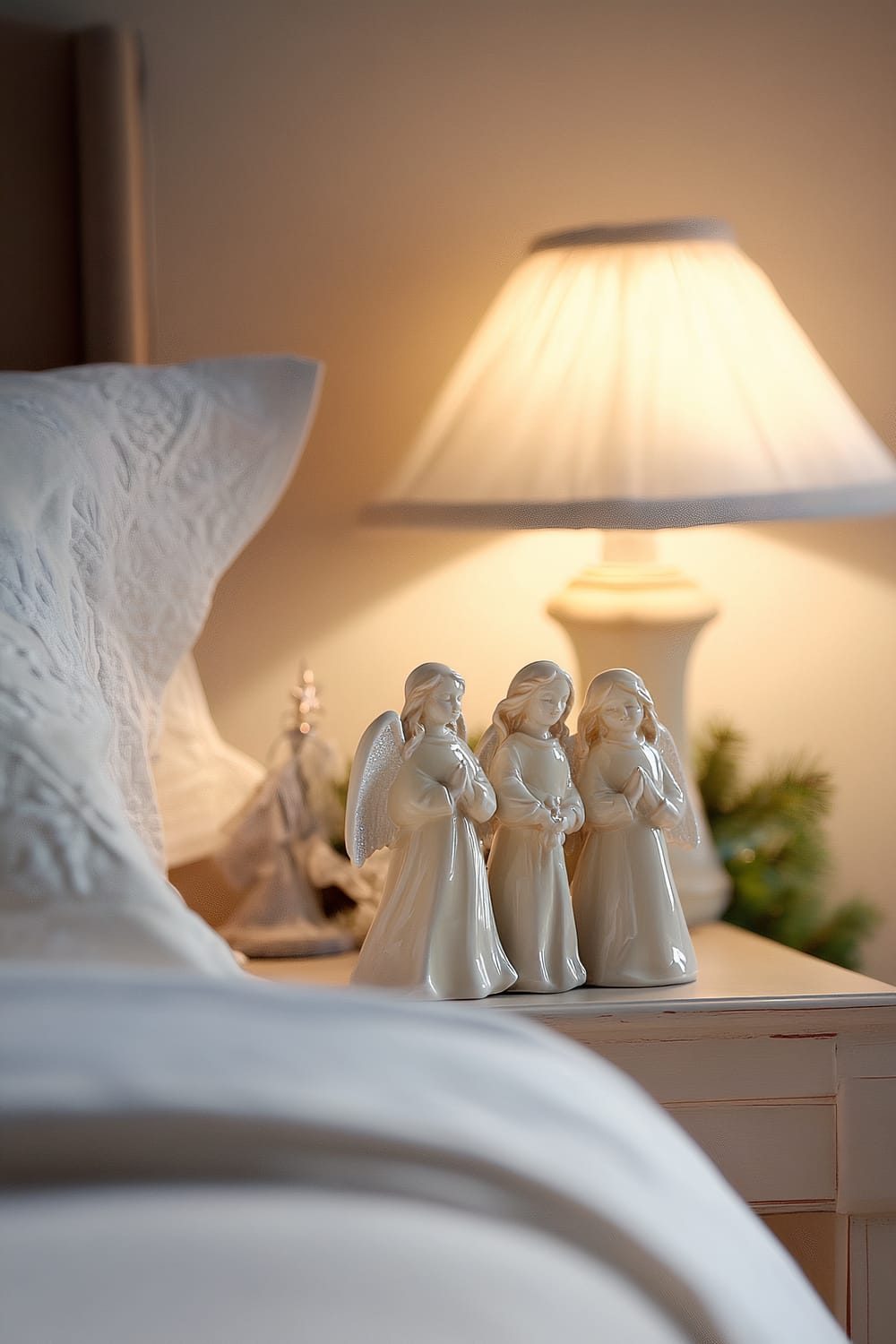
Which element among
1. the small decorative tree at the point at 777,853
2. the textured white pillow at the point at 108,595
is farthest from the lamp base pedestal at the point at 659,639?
the textured white pillow at the point at 108,595

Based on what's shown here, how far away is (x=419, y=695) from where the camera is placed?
100 centimetres

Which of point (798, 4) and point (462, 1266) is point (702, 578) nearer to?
point (798, 4)

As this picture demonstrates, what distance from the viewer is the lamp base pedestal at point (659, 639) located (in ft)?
4.02

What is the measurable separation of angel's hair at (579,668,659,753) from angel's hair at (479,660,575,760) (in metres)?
0.02

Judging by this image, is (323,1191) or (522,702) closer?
(323,1191)

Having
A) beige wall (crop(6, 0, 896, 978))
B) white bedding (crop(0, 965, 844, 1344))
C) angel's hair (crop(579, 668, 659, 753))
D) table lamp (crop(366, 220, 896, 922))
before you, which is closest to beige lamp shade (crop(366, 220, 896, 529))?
table lamp (crop(366, 220, 896, 922))

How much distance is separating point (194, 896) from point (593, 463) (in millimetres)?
633

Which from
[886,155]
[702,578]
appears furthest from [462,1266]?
[886,155]

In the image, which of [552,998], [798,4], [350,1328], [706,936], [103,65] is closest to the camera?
[350,1328]

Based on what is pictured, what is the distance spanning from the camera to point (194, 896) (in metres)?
1.42

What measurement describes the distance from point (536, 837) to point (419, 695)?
137 mm

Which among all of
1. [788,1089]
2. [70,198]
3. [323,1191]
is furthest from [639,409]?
[323,1191]

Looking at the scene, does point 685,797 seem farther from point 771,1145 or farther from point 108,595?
point 108,595

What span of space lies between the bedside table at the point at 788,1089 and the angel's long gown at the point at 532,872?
2cm
